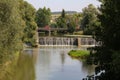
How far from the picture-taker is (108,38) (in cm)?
1677

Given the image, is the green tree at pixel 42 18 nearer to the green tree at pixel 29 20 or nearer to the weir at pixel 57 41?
the weir at pixel 57 41

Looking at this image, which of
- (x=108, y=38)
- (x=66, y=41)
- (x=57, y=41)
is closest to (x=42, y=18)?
(x=57, y=41)

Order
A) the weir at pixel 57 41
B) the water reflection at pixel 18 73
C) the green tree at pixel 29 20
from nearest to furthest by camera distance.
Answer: the water reflection at pixel 18 73 → the green tree at pixel 29 20 → the weir at pixel 57 41

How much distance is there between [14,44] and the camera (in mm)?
32469

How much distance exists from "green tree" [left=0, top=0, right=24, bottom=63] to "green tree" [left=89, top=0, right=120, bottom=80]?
13331mm

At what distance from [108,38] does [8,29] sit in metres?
15.7

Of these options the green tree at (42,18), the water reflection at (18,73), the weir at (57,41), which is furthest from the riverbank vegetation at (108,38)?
the green tree at (42,18)

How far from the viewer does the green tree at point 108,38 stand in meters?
16.1

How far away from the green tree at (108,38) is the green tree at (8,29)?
43.7 feet

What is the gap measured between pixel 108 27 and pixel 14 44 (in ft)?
55.3

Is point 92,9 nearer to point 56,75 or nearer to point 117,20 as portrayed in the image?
point 56,75

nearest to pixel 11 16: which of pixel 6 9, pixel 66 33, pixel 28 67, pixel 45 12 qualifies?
pixel 6 9

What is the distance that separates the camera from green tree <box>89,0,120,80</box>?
634 inches

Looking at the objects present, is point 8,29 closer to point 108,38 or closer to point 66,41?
point 108,38
